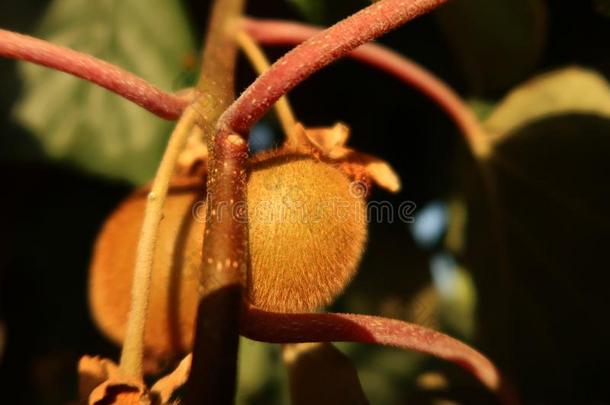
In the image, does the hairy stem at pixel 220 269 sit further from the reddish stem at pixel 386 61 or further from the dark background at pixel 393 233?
the dark background at pixel 393 233

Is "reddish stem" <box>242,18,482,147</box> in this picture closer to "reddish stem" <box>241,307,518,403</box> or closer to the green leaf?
the green leaf

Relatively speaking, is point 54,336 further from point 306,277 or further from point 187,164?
point 306,277

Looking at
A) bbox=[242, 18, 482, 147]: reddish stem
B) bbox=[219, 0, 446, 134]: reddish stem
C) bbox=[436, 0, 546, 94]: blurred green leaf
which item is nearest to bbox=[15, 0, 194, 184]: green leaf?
bbox=[242, 18, 482, 147]: reddish stem

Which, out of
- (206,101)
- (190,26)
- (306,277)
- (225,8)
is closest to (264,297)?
(306,277)

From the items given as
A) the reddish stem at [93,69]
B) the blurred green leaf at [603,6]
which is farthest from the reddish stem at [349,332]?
the blurred green leaf at [603,6]

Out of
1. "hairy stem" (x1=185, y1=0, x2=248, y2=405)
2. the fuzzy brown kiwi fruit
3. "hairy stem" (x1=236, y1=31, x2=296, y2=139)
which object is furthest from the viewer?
"hairy stem" (x1=236, y1=31, x2=296, y2=139)

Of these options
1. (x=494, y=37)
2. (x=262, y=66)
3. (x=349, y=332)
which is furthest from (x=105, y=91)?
(x=349, y=332)

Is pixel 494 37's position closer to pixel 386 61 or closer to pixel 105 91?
pixel 386 61
